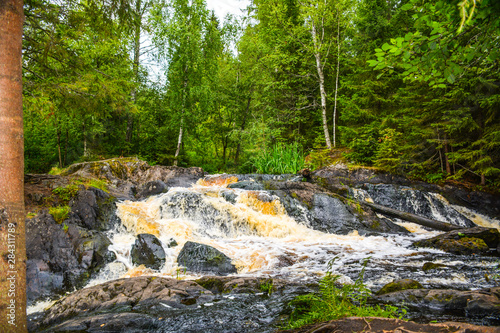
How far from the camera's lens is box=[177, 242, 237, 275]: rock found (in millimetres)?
5883

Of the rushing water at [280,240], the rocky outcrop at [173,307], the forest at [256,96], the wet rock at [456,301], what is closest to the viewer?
the wet rock at [456,301]

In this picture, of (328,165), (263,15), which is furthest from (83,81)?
(263,15)

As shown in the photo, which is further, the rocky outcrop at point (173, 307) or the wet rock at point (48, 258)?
the wet rock at point (48, 258)

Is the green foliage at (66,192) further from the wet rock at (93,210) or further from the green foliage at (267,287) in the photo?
the green foliage at (267,287)

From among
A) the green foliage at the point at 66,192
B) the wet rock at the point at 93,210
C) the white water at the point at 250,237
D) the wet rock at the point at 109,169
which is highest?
the wet rock at the point at 109,169

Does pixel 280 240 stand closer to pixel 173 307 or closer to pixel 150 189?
pixel 173 307

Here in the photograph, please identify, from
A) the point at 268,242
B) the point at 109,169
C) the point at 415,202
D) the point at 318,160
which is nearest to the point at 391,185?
the point at 415,202

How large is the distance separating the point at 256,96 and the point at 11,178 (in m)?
17.5

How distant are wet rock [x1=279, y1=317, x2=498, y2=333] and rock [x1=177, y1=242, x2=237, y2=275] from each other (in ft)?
13.5

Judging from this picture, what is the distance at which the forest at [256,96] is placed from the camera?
23.4 feet

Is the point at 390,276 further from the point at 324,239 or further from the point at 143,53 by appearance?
the point at 143,53

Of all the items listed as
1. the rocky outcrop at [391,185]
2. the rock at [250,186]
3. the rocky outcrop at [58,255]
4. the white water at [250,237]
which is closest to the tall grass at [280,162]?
the rocky outcrop at [391,185]

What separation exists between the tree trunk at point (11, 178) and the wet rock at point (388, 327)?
100 inches

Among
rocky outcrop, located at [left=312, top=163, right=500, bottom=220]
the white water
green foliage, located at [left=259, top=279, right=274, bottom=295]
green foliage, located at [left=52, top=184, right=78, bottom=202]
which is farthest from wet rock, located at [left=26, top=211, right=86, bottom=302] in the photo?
rocky outcrop, located at [left=312, top=163, right=500, bottom=220]
